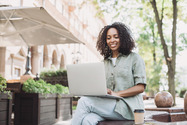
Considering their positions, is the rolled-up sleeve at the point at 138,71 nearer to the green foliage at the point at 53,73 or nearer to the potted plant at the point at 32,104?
the potted plant at the point at 32,104

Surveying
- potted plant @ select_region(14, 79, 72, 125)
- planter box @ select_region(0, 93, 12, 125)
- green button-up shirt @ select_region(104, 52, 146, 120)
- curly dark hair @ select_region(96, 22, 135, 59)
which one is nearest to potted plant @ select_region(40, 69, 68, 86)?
potted plant @ select_region(14, 79, 72, 125)

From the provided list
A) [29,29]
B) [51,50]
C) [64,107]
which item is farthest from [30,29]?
[51,50]

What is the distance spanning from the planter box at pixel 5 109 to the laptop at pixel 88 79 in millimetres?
2493

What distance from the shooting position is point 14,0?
675 cm

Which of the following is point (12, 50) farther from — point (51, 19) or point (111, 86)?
point (111, 86)

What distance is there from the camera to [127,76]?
2.86 meters

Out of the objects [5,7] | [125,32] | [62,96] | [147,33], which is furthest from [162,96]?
[147,33]

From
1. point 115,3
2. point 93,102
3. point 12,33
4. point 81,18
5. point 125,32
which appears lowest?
point 93,102

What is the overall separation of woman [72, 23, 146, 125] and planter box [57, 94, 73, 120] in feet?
14.5

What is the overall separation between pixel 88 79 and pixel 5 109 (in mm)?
2859

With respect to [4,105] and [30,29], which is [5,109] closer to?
[4,105]

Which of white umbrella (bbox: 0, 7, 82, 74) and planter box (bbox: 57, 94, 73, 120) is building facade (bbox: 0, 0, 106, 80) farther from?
planter box (bbox: 57, 94, 73, 120)

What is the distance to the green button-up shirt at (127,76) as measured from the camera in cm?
268

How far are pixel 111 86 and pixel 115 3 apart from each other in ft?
37.7
